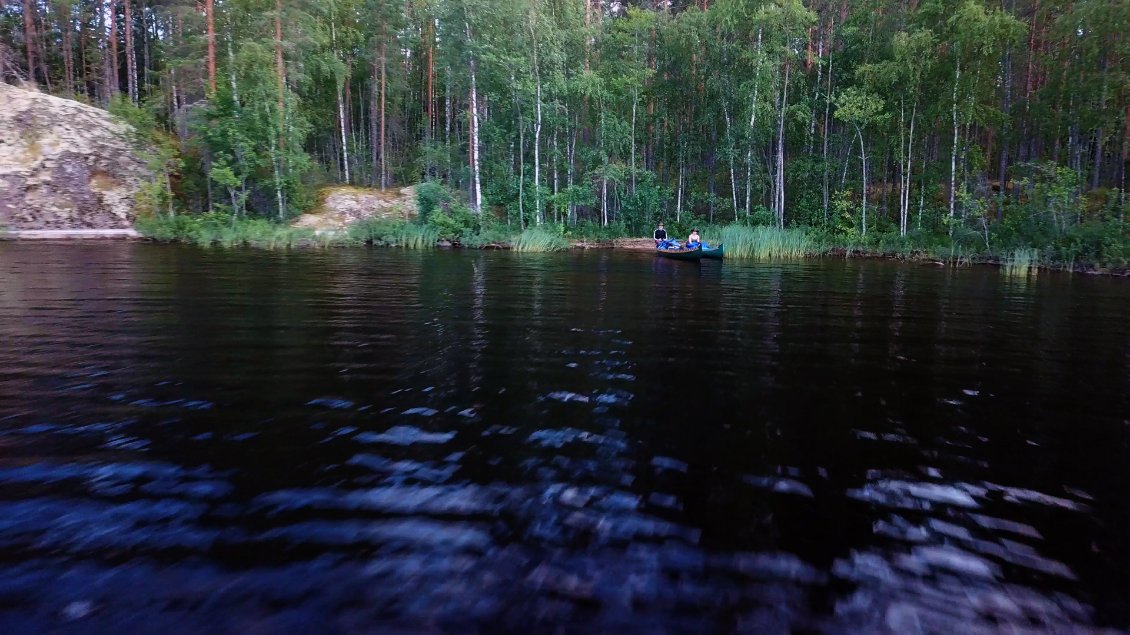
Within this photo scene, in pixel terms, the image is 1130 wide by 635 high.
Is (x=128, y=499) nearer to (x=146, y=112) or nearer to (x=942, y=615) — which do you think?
(x=942, y=615)

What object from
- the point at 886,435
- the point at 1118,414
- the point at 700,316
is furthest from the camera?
the point at 700,316

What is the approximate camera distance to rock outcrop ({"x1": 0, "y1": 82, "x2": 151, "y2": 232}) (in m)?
27.6

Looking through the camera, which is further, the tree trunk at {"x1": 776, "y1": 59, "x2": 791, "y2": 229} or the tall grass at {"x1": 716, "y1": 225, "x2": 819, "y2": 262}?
the tree trunk at {"x1": 776, "y1": 59, "x2": 791, "y2": 229}

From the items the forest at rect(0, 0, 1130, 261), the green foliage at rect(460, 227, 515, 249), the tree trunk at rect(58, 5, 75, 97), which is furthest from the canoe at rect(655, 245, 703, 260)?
the tree trunk at rect(58, 5, 75, 97)

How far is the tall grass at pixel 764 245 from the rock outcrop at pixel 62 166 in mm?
26503

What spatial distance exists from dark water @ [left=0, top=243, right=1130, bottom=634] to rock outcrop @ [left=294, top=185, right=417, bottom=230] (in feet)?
70.1

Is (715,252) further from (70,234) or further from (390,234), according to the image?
(70,234)

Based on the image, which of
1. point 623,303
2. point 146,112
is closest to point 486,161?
point 146,112

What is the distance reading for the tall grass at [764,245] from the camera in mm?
26516

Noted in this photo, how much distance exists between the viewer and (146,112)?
31.1 metres

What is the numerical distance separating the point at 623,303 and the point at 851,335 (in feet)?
14.0

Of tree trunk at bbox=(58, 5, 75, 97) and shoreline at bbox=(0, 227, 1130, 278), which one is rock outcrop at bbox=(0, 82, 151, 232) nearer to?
shoreline at bbox=(0, 227, 1130, 278)

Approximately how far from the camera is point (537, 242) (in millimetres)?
27969

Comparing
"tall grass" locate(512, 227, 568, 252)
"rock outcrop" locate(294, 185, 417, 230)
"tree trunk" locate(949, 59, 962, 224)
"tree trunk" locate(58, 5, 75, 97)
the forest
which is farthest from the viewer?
"tree trunk" locate(58, 5, 75, 97)
